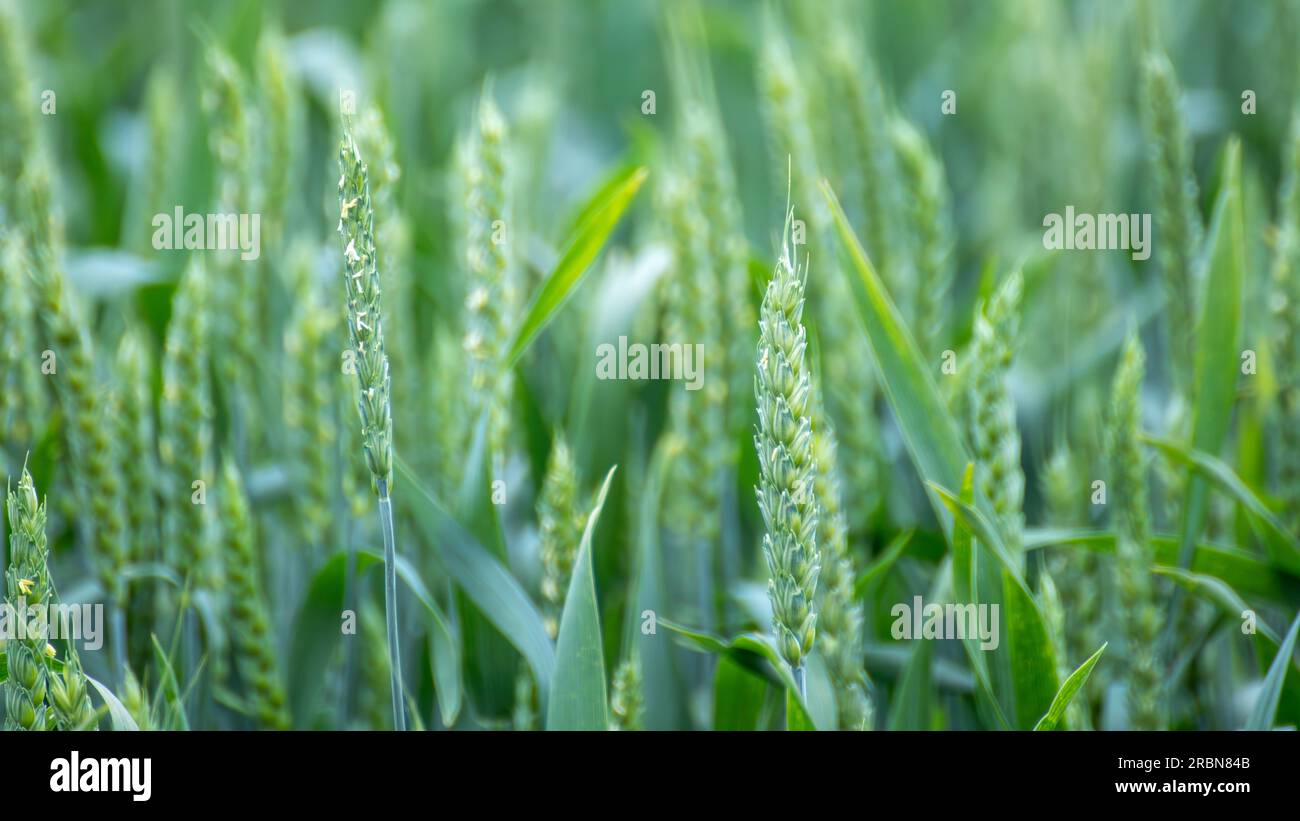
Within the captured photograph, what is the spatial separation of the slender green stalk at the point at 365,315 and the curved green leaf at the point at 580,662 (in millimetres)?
140

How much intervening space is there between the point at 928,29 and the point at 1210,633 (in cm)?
172

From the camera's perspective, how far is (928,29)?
2393 millimetres

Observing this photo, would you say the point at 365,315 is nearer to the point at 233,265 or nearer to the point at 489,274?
the point at 489,274

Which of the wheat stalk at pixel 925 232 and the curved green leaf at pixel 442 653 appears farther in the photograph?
the wheat stalk at pixel 925 232

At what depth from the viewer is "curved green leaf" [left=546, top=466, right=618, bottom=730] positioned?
0.84 metres

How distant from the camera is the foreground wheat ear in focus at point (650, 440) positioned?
89 cm

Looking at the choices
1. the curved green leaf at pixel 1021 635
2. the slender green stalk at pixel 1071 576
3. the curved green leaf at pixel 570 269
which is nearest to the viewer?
the curved green leaf at pixel 1021 635

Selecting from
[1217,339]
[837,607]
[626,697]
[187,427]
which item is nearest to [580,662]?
[626,697]

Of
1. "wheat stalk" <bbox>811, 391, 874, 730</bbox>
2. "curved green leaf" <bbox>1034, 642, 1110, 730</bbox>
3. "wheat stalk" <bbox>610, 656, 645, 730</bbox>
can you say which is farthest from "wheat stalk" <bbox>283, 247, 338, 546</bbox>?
"curved green leaf" <bbox>1034, 642, 1110, 730</bbox>

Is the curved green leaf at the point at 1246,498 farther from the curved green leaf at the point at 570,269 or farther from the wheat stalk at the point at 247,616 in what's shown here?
the wheat stalk at the point at 247,616

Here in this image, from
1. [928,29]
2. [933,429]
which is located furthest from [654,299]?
[928,29]

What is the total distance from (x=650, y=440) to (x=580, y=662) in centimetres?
47

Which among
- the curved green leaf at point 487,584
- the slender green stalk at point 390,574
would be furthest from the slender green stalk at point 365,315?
the curved green leaf at point 487,584

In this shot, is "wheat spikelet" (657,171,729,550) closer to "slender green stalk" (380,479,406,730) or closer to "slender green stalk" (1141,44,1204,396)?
"slender green stalk" (380,479,406,730)
